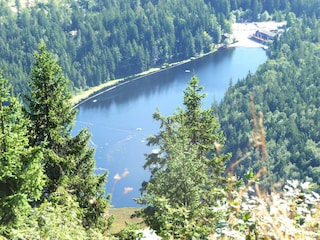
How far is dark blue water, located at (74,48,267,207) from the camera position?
345 feet

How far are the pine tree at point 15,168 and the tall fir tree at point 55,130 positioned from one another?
2.62 m

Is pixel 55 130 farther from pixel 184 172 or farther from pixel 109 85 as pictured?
pixel 109 85

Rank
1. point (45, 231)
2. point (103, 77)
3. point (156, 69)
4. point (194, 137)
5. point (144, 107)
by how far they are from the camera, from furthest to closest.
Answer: point (156, 69) → point (103, 77) → point (144, 107) → point (194, 137) → point (45, 231)

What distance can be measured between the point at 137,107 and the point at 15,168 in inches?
4723

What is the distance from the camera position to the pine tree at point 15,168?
63.2 ft

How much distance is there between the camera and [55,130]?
23516mm

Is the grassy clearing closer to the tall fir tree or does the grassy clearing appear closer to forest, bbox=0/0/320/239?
forest, bbox=0/0/320/239

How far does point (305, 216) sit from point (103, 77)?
168 metres

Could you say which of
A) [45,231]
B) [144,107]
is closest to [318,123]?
[144,107]

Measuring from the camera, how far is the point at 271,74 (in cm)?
14862

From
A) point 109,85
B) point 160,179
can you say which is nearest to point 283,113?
point 109,85

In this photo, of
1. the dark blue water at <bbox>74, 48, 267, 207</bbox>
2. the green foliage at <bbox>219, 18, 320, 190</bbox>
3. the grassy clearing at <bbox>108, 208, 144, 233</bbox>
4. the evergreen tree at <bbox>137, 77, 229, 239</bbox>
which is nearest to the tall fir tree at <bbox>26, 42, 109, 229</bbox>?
the evergreen tree at <bbox>137, 77, 229, 239</bbox>

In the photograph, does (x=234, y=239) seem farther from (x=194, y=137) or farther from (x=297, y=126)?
(x=297, y=126)

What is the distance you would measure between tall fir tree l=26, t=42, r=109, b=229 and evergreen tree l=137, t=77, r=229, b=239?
284cm
